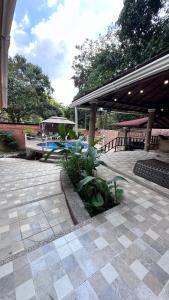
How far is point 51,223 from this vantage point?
7.14ft

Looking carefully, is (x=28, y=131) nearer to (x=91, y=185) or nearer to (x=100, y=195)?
(x=91, y=185)

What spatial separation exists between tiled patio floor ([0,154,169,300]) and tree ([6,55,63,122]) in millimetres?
14992

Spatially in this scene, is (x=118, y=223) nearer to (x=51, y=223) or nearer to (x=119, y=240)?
(x=119, y=240)

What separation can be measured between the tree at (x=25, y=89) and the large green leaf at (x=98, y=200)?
14.4 metres

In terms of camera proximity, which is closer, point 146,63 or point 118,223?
point 118,223

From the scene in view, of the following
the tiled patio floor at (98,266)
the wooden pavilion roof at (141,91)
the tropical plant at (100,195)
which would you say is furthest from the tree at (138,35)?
the tiled patio floor at (98,266)

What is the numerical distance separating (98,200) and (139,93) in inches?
174

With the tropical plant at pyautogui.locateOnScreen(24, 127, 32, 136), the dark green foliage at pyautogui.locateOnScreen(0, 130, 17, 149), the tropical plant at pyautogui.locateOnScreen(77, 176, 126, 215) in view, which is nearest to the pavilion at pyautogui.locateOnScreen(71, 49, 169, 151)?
the tropical plant at pyautogui.locateOnScreen(77, 176, 126, 215)

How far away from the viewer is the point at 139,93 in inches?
197

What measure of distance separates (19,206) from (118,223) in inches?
73.6

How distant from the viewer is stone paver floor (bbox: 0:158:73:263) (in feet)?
5.89

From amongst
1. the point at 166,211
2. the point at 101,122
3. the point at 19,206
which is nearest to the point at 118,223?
the point at 166,211

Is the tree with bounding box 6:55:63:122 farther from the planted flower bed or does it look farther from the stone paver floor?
the planted flower bed

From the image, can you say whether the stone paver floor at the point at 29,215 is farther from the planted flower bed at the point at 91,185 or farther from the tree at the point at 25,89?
the tree at the point at 25,89
